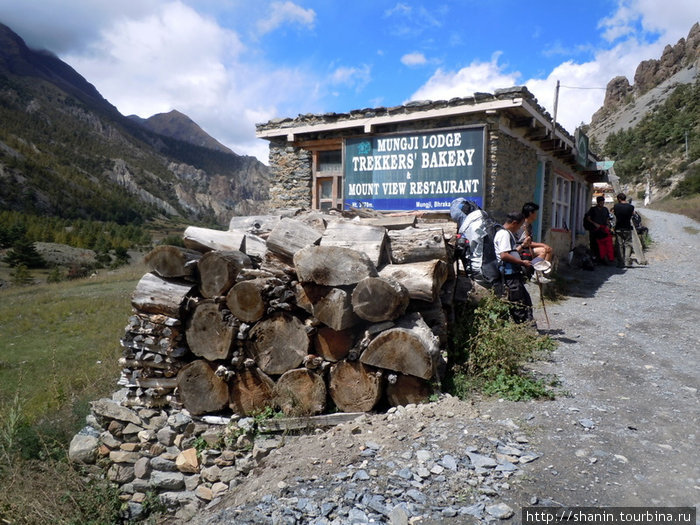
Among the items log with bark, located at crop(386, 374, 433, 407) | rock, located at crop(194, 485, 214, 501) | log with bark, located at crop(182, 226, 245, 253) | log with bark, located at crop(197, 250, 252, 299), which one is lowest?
rock, located at crop(194, 485, 214, 501)

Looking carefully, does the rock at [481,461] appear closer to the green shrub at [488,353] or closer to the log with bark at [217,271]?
the green shrub at [488,353]

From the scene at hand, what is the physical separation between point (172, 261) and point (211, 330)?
79 centimetres

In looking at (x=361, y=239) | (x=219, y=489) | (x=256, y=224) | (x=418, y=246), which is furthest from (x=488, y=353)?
(x=256, y=224)

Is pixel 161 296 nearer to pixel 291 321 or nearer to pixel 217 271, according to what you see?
pixel 217 271

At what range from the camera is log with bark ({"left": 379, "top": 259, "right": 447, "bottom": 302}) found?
415 centimetres

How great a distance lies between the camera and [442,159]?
8.87 meters

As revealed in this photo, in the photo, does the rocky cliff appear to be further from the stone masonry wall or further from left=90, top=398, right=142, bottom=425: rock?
left=90, top=398, right=142, bottom=425: rock

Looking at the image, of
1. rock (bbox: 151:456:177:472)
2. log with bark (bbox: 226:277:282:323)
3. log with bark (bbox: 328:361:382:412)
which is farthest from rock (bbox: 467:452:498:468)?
rock (bbox: 151:456:177:472)

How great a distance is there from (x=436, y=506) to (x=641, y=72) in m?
109

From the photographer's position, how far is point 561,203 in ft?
42.7

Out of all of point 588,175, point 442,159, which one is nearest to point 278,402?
point 442,159

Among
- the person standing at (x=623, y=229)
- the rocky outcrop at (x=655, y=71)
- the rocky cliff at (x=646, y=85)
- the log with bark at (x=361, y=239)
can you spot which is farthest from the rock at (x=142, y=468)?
the rocky outcrop at (x=655, y=71)

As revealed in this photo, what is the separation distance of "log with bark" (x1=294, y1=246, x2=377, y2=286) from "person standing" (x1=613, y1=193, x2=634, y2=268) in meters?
10.7

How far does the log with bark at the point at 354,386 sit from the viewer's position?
407 cm
